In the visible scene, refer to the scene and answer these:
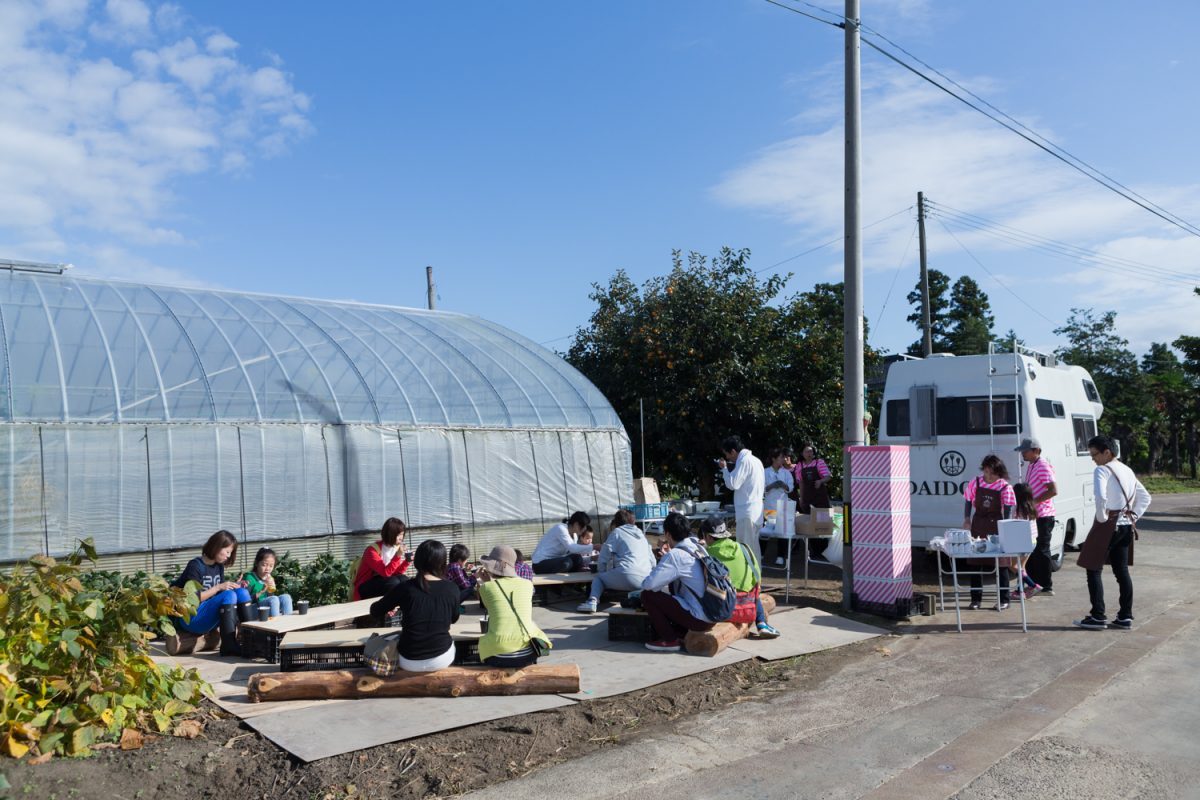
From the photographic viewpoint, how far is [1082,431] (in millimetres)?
15438

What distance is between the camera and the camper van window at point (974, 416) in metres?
13.0

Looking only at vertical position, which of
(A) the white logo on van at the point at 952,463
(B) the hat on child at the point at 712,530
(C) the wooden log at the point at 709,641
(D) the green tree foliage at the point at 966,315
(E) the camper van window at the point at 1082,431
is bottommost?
(C) the wooden log at the point at 709,641

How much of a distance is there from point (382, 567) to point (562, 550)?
8.96 feet

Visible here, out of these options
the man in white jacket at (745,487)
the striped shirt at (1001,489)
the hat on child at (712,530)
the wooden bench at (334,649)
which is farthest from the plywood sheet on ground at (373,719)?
the striped shirt at (1001,489)

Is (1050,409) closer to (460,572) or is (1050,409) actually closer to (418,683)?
(460,572)

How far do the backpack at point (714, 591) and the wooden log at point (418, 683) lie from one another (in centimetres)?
181

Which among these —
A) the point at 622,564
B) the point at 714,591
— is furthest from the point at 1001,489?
the point at 622,564

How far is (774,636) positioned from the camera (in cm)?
951

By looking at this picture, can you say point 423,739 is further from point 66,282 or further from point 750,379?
point 750,379

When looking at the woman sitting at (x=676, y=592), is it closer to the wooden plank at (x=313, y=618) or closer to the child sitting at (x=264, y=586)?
the wooden plank at (x=313, y=618)

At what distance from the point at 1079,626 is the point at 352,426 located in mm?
9540

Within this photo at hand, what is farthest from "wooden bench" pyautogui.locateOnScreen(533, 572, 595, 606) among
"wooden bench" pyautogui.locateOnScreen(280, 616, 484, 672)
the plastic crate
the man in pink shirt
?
the man in pink shirt

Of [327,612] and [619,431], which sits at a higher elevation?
[619,431]

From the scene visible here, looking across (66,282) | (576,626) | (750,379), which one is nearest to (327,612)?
(576,626)
